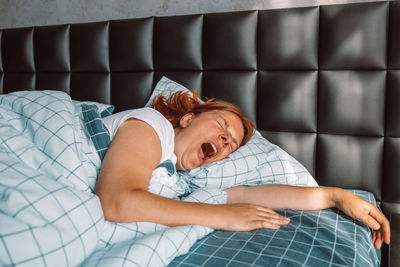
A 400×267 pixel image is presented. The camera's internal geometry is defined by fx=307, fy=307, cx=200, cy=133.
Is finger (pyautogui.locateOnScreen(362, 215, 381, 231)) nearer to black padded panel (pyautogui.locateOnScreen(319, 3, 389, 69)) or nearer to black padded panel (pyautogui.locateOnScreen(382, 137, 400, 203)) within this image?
black padded panel (pyautogui.locateOnScreen(382, 137, 400, 203))

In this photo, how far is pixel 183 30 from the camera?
1.57m

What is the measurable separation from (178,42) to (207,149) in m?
0.70

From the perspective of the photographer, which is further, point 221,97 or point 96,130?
point 221,97

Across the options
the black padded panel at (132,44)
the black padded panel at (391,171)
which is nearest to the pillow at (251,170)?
the black padded panel at (391,171)

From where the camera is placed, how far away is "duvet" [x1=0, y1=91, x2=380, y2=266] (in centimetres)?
62

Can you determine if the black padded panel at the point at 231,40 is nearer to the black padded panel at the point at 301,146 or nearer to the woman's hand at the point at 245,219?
the black padded panel at the point at 301,146

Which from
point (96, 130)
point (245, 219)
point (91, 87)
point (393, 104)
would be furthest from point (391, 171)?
point (91, 87)

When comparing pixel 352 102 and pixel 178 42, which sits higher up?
pixel 178 42

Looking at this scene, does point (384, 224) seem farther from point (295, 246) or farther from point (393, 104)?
point (393, 104)

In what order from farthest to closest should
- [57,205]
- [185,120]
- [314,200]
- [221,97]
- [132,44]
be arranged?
[132,44], [221,97], [185,120], [314,200], [57,205]

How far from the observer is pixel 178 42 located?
1.59 m

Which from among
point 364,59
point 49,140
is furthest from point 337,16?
point 49,140

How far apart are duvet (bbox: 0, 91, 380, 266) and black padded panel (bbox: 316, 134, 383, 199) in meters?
0.42

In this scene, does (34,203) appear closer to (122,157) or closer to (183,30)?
(122,157)
